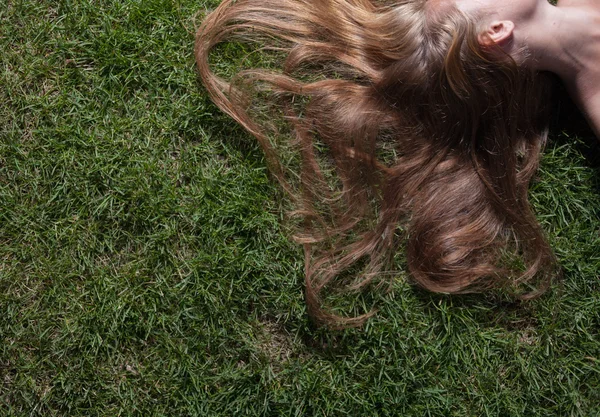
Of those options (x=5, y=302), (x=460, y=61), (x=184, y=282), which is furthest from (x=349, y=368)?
(x=5, y=302)

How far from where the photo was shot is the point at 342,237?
2574 millimetres

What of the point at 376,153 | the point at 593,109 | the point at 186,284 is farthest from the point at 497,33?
the point at 186,284

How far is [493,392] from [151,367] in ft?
4.79

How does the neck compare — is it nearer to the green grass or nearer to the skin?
the skin

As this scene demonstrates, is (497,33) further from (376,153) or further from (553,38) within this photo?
(376,153)

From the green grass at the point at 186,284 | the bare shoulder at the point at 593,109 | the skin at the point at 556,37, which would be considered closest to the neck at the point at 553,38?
the skin at the point at 556,37

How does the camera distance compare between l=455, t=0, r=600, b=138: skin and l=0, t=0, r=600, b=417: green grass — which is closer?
l=455, t=0, r=600, b=138: skin

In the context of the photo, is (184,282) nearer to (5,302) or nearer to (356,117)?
(5,302)

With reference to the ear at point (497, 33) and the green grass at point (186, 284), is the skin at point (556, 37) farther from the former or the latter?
the green grass at point (186, 284)

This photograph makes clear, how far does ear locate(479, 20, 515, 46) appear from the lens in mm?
Result: 2293

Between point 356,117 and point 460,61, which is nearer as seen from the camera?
point 460,61

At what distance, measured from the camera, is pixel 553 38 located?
2.42 metres

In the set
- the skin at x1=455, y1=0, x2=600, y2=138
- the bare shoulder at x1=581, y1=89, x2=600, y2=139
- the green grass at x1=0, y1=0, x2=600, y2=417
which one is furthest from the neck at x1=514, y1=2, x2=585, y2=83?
the green grass at x1=0, y1=0, x2=600, y2=417

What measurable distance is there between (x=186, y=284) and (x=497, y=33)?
163 centimetres
